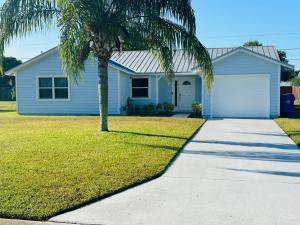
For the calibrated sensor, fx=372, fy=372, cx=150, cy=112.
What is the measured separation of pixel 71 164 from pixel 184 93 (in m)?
16.7

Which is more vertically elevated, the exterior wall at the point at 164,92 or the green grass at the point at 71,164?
the exterior wall at the point at 164,92

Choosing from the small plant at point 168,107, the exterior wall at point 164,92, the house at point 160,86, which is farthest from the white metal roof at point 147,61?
the small plant at point 168,107

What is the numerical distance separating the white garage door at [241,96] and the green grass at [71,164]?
7672mm

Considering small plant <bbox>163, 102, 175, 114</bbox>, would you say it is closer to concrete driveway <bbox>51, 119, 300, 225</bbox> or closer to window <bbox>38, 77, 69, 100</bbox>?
window <bbox>38, 77, 69, 100</bbox>

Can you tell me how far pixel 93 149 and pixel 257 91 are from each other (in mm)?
12805

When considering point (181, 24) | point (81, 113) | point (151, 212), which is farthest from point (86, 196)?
point (81, 113)

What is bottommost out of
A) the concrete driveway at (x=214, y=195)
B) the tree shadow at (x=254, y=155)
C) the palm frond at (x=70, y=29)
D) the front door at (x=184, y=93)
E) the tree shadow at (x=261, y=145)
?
the concrete driveway at (x=214, y=195)

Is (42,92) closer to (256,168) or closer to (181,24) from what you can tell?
(181,24)

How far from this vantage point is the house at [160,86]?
779 inches

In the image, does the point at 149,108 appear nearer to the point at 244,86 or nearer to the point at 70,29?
the point at 244,86

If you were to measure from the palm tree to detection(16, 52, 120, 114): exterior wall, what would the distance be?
9086 mm

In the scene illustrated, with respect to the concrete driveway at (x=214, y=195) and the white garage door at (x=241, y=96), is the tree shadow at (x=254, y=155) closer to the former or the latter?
the concrete driveway at (x=214, y=195)

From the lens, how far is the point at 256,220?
4.79 meters

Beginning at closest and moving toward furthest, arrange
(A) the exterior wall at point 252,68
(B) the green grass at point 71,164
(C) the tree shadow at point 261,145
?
(B) the green grass at point 71,164 → (C) the tree shadow at point 261,145 → (A) the exterior wall at point 252,68
